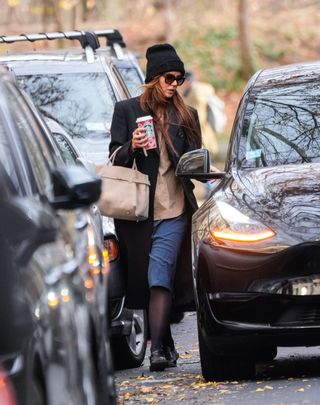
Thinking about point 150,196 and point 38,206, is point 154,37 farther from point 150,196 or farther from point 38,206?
point 38,206

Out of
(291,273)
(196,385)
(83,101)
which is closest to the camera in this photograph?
(291,273)

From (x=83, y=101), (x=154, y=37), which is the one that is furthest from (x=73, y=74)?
(x=154, y=37)

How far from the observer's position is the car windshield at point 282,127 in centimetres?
870

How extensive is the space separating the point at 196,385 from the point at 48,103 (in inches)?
181

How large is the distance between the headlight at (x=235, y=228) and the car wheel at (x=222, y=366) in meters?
0.60

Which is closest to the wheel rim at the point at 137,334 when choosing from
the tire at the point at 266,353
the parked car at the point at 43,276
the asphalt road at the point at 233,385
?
the asphalt road at the point at 233,385

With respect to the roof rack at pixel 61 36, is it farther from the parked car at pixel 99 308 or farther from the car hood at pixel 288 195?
the parked car at pixel 99 308

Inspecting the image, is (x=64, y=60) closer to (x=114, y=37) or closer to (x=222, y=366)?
(x=114, y=37)

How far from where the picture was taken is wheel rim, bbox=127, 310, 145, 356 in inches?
377

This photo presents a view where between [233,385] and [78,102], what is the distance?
4.65 metres

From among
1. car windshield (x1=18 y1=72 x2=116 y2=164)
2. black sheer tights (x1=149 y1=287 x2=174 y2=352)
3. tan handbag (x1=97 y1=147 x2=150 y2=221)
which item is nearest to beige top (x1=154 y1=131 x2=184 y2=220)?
tan handbag (x1=97 y1=147 x2=150 y2=221)

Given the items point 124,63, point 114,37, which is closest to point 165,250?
point 124,63

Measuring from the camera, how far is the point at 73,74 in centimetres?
1258

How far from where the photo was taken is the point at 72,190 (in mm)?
5086
